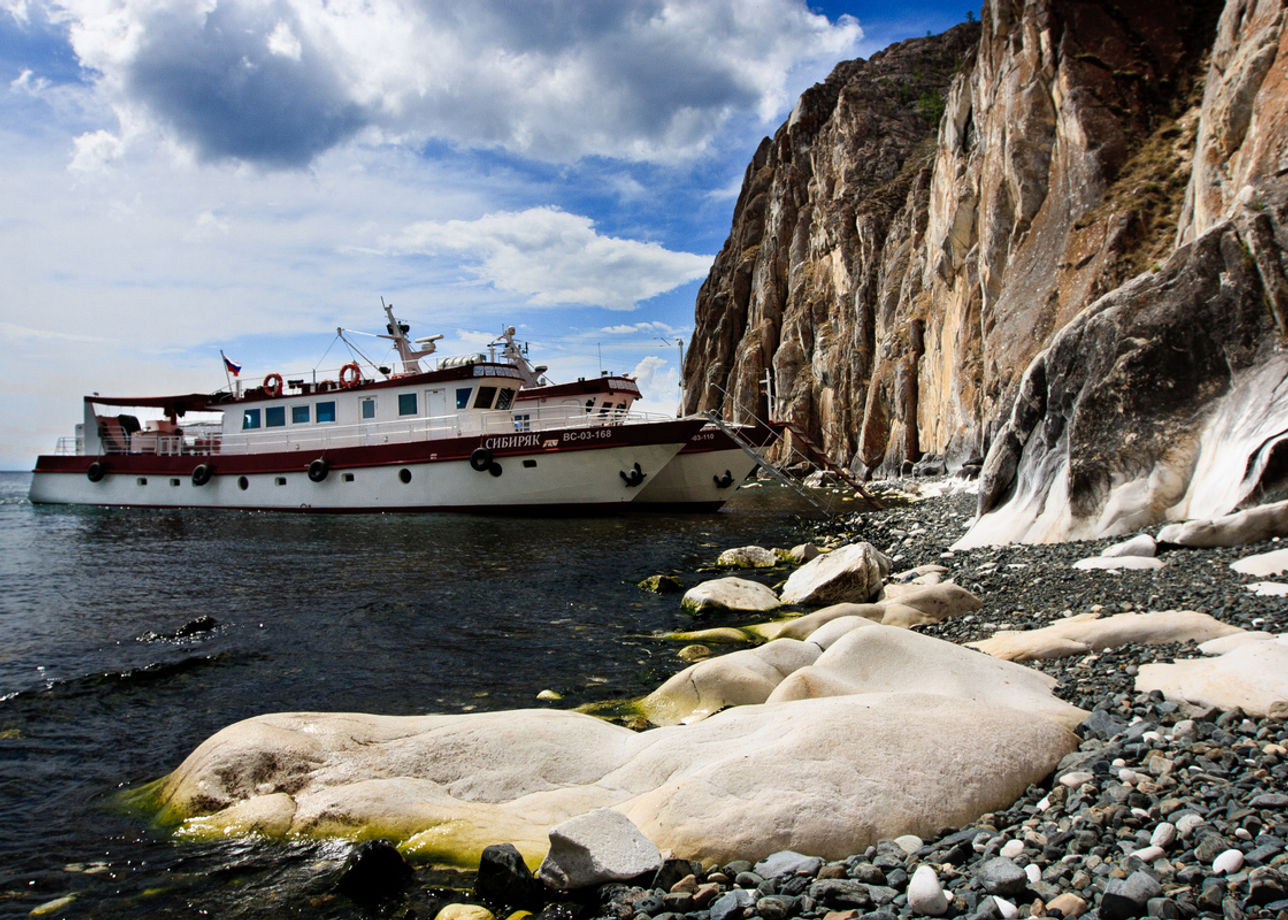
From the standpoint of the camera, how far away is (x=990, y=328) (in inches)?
1358

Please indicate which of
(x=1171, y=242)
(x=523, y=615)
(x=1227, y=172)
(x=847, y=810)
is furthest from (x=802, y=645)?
(x=1171, y=242)

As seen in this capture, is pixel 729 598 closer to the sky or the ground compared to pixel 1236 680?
closer to the ground

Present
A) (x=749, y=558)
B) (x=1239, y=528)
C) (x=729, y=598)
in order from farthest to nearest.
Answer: (x=749, y=558), (x=729, y=598), (x=1239, y=528)

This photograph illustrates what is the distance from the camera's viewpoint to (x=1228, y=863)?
9.64ft

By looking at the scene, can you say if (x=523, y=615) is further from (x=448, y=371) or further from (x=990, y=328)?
(x=990, y=328)

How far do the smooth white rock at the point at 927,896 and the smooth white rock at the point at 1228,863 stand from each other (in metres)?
1.06

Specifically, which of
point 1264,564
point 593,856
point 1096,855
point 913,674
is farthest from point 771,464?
point 1096,855

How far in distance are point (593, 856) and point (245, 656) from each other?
762 centimetres

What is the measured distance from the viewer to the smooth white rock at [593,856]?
386 cm

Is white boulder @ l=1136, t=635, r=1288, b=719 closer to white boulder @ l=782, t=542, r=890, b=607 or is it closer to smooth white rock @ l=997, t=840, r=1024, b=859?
smooth white rock @ l=997, t=840, r=1024, b=859

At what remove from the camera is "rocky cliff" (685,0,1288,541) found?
10.6 metres

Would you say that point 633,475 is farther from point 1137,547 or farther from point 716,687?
point 716,687

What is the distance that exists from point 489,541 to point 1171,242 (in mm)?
24215

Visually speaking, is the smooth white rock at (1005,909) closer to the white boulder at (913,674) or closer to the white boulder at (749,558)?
the white boulder at (913,674)
